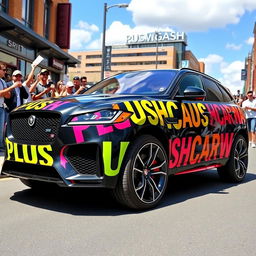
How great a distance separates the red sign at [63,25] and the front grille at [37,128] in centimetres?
2072

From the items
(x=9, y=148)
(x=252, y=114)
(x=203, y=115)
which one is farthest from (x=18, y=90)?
(x=252, y=114)

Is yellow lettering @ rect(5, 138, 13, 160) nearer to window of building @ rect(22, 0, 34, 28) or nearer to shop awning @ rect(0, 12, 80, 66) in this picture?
shop awning @ rect(0, 12, 80, 66)

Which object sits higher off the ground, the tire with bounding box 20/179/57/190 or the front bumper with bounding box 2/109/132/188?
the front bumper with bounding box 2/109/132/188

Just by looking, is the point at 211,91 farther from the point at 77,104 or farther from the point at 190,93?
the point at 77,104

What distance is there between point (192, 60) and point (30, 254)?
145m

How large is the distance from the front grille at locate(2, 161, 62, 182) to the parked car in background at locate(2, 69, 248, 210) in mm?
11

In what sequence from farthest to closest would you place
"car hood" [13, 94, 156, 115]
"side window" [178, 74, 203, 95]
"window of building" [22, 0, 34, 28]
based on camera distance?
"window of building" [22, 0, 34, 28] < "side window" [178, 74, 203, 95] < "car hood" [13, 94, 156, 115]

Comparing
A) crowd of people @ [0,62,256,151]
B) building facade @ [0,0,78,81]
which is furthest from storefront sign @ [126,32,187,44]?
crowd of people @ [0,62,256,151]

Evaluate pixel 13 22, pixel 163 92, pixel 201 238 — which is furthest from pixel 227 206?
pixel 13 22

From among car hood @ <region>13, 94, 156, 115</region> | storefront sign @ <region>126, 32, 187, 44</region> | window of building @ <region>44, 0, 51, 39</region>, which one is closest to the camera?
car hood @ <region>13, 94, 156, 115</region>

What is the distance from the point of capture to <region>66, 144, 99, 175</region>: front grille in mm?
3717

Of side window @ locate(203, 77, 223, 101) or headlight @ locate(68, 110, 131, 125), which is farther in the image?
side window @ locate(203, 77, 223, 101)

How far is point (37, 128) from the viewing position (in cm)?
393

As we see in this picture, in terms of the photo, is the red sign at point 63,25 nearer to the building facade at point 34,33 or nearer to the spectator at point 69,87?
the building facade at point 34,33
